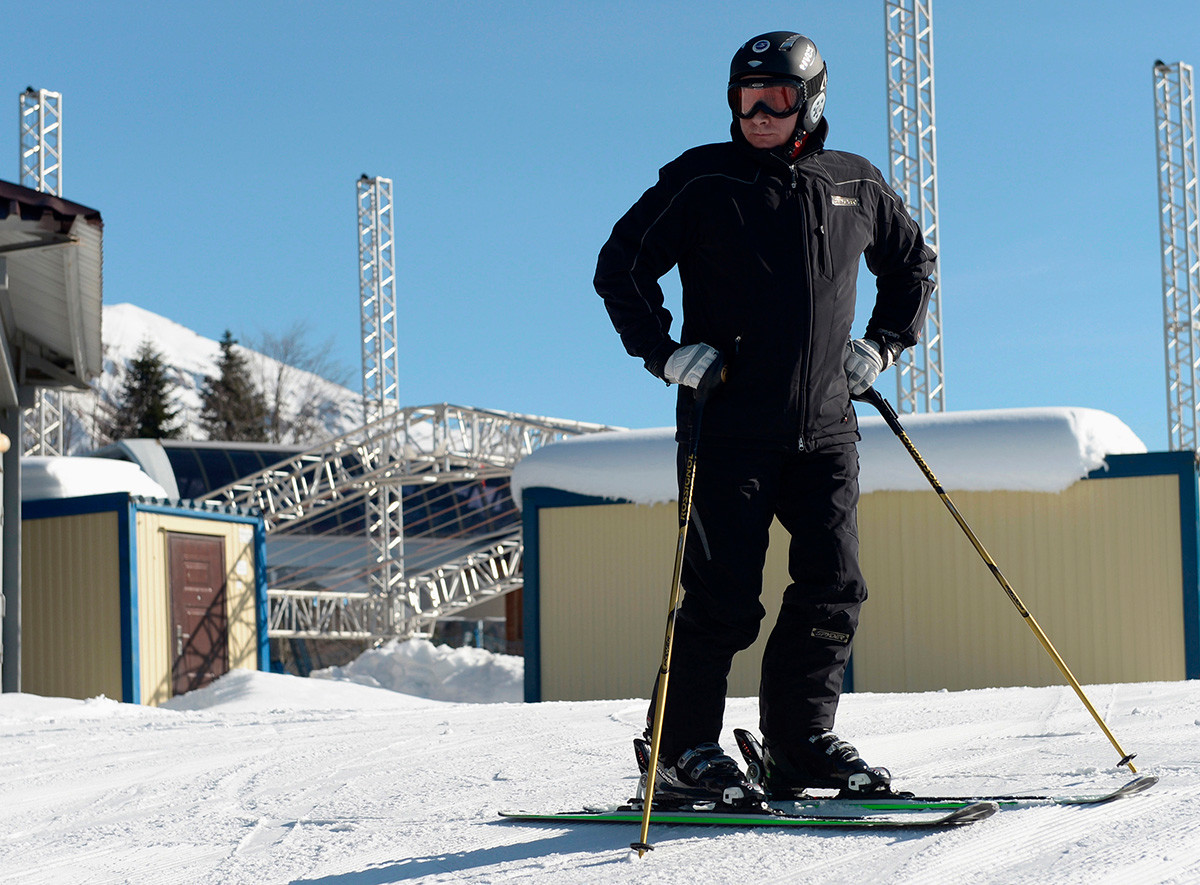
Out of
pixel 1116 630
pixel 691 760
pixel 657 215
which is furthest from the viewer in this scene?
pixel 1116 630

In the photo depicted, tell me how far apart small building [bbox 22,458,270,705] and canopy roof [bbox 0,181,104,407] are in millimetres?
1996

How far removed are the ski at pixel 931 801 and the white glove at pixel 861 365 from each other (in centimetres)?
98

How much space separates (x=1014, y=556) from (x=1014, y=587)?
0.30m

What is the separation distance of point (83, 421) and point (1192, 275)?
50.4 meters

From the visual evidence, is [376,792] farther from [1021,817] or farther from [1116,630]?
[1116,630]

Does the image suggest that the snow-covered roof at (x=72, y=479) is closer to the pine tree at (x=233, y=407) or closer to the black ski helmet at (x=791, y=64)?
the black ski helmet at (x=791, y=64)

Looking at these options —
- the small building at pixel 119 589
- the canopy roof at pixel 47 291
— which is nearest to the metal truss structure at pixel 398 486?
the small building at pixel 119 589

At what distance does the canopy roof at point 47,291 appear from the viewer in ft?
32.0

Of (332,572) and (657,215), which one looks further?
(332,572)

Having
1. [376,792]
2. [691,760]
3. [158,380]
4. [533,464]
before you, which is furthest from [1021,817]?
[158,380]

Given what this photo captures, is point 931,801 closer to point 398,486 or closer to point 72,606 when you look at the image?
point 72,606

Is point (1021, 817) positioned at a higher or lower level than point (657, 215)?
lower

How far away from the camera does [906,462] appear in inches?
513

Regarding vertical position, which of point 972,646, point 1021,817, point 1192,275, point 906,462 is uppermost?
point 1192,275
